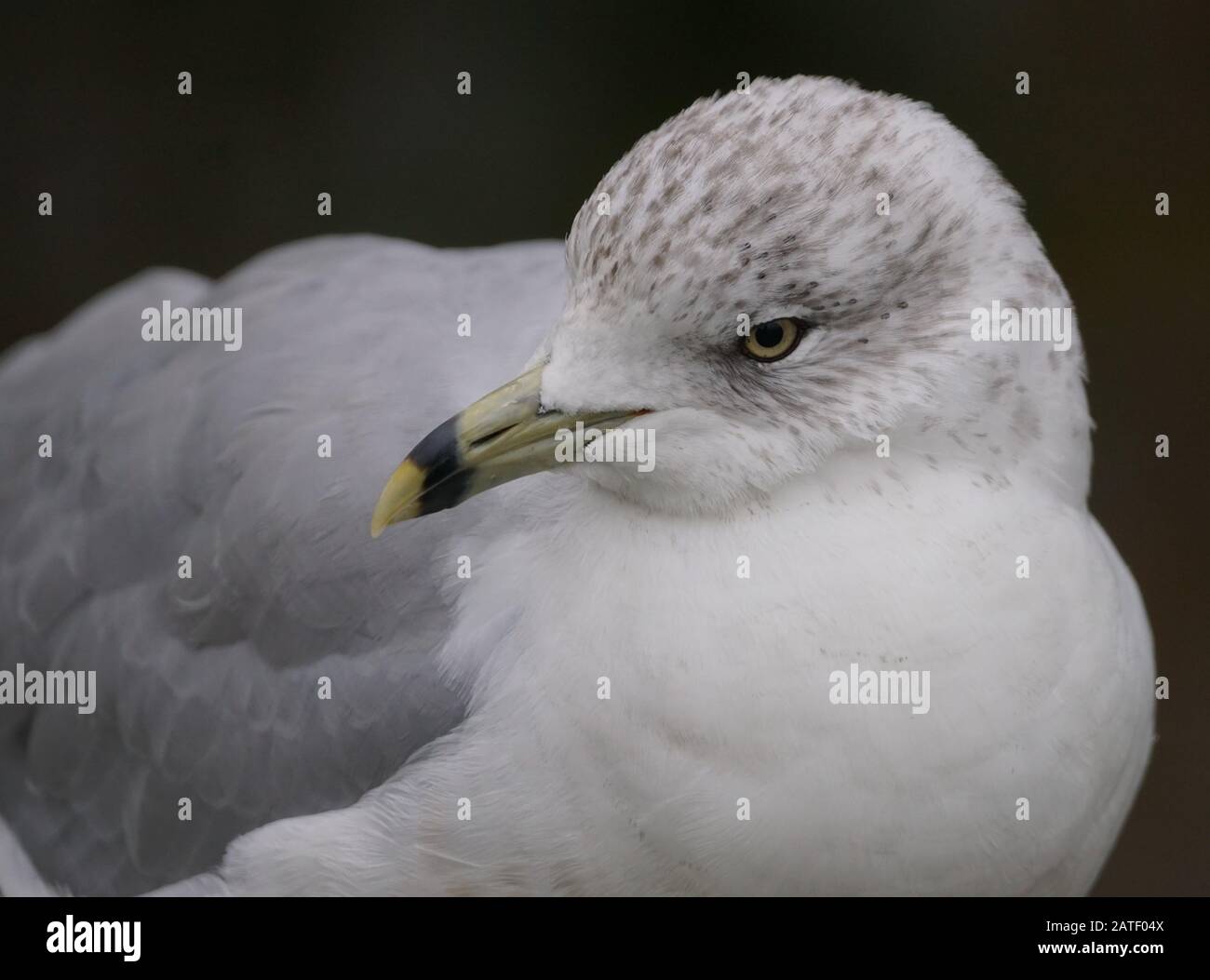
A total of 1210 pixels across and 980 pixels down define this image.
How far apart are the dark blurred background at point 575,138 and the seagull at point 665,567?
25.4 inches

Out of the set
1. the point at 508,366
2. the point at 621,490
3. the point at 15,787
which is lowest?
the point at 15,787

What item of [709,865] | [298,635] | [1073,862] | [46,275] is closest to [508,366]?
[298,635]

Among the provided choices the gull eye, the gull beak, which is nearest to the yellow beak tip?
the gull beak

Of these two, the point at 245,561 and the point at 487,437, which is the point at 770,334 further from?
the point at 245,561

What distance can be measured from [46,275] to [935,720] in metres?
1.86

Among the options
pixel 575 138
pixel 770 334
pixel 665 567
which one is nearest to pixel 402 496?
pixel 665 567

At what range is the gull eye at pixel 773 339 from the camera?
1330 mm

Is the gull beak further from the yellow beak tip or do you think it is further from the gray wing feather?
the gray wing feather

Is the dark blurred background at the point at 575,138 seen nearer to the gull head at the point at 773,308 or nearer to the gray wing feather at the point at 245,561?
the gray wing feather at the point at 245,561

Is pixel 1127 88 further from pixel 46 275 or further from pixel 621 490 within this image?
pixel 46 275

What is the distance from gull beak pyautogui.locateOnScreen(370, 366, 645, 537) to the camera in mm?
1380

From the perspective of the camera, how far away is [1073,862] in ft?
5.31

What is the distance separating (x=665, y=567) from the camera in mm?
1471

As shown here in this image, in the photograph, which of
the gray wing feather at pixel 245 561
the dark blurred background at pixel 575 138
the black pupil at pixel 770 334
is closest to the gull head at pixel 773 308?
the black pupil at pixel 770 334
